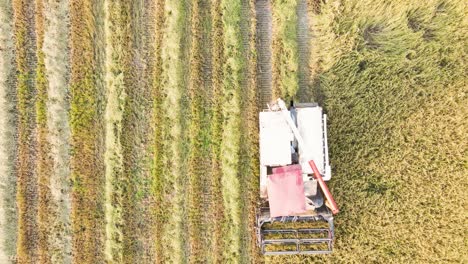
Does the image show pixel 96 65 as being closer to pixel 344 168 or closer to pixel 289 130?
pixel 289 130

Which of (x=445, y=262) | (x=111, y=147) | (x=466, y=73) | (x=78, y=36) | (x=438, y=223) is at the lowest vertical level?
(x=445, y=262)

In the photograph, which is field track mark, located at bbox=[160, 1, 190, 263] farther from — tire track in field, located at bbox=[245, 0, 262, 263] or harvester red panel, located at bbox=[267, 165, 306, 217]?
harvester red panel, located at bbox=[267, 165, 306, 217]

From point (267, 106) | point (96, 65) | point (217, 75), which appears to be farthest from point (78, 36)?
point (267, 106)

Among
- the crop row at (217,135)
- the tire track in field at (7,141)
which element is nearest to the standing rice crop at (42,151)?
the tire track in field at (7,141)

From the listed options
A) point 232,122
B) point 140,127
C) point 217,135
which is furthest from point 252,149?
point 140,127

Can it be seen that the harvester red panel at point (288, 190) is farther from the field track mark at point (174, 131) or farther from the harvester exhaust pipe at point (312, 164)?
the field track mark at point (174, 131)
